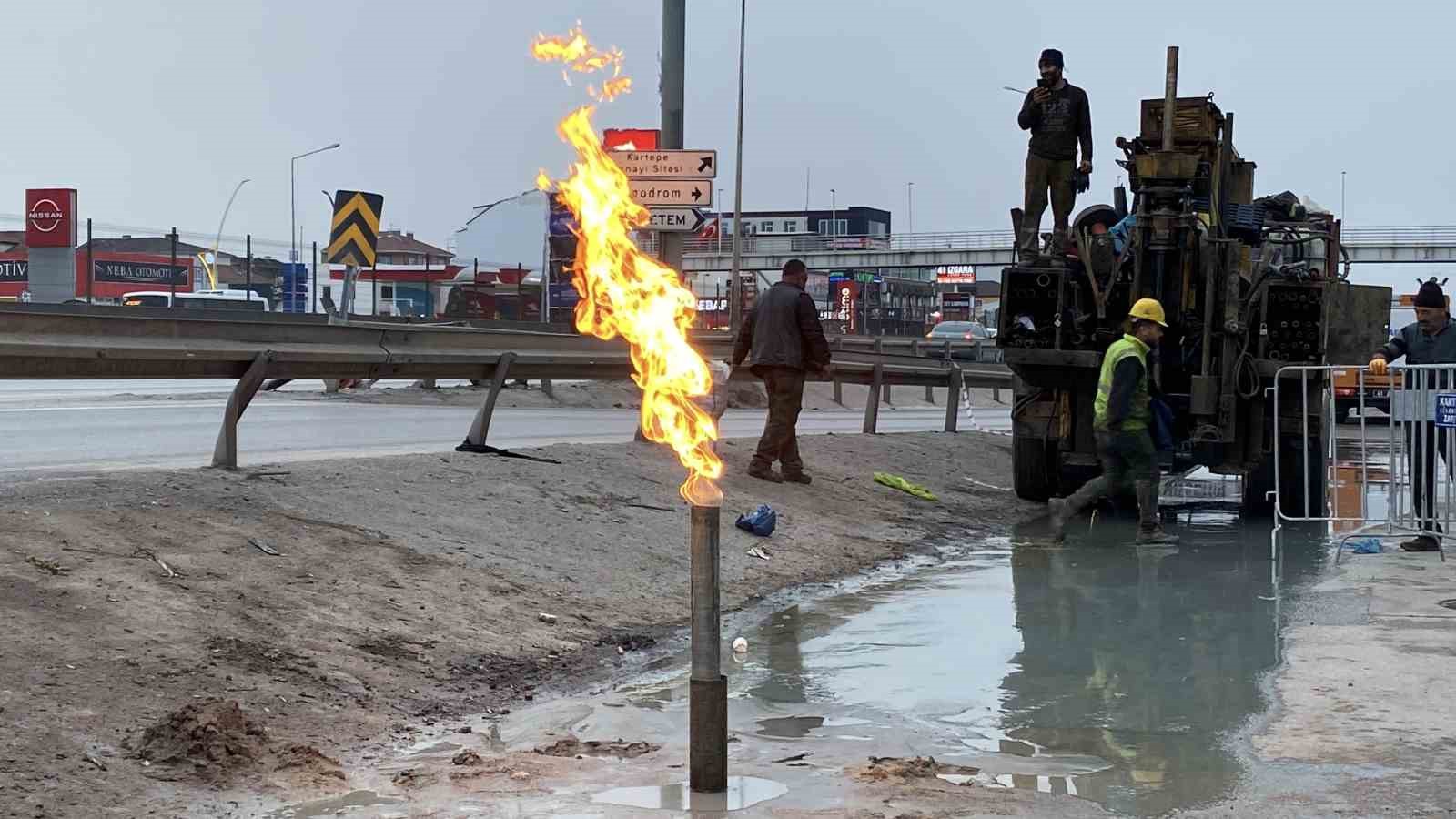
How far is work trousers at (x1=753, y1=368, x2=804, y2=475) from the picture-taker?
14414 millimetres

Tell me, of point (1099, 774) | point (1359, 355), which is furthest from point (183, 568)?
point (1359, 355)

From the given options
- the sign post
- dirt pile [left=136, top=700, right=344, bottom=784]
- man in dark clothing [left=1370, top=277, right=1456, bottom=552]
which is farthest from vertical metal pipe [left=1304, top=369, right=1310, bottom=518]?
the sign post

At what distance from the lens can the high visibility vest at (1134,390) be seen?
1291 cm

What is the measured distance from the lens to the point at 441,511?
34.1 ft

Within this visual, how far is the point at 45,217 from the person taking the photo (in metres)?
36.4

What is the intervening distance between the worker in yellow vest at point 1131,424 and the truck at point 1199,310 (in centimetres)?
54

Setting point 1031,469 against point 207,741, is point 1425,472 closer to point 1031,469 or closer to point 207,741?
point 1031,469

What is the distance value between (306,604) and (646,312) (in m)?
2.54

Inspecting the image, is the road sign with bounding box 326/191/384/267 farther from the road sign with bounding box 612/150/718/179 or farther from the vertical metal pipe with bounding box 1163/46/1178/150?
the vertical metal pipe with bounding box 1163/46/1178/150

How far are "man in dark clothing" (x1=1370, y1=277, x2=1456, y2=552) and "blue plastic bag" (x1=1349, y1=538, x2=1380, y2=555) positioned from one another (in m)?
0.19

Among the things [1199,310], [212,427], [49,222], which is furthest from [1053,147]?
[49,222]

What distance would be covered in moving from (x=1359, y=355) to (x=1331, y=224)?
1172mm

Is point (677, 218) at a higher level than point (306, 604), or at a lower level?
higher

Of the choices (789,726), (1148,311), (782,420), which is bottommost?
(789,726)
